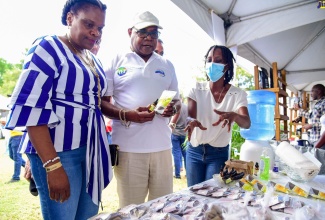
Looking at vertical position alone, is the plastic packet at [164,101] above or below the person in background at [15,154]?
above

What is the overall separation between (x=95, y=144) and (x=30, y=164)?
0.32 metres

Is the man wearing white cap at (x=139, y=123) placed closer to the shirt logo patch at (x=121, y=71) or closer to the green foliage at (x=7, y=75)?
the shirt logo patch at (x=121, y=71)

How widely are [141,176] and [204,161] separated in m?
0.59

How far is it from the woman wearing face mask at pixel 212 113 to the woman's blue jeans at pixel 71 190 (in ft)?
3.02

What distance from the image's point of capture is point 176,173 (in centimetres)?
535

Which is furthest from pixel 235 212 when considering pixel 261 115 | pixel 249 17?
pixel 261 115

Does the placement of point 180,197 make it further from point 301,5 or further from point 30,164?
point 301,5

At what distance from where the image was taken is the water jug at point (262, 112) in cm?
442

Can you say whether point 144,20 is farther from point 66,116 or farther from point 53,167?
point 53,167

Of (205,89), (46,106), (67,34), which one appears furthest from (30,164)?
(205,89)

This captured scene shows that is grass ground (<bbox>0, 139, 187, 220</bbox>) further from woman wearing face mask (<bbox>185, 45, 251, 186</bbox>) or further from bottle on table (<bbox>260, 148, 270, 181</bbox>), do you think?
bottle on table (<bbox>260, 148, 270, 181</bbox>)

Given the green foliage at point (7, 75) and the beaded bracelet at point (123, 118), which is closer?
the beaded bracelet at point (123, 118)

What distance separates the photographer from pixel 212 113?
74.5 inches

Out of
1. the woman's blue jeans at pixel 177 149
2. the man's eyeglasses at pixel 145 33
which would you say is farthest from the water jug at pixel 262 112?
the man's eyeglasses at pixel 145 33
